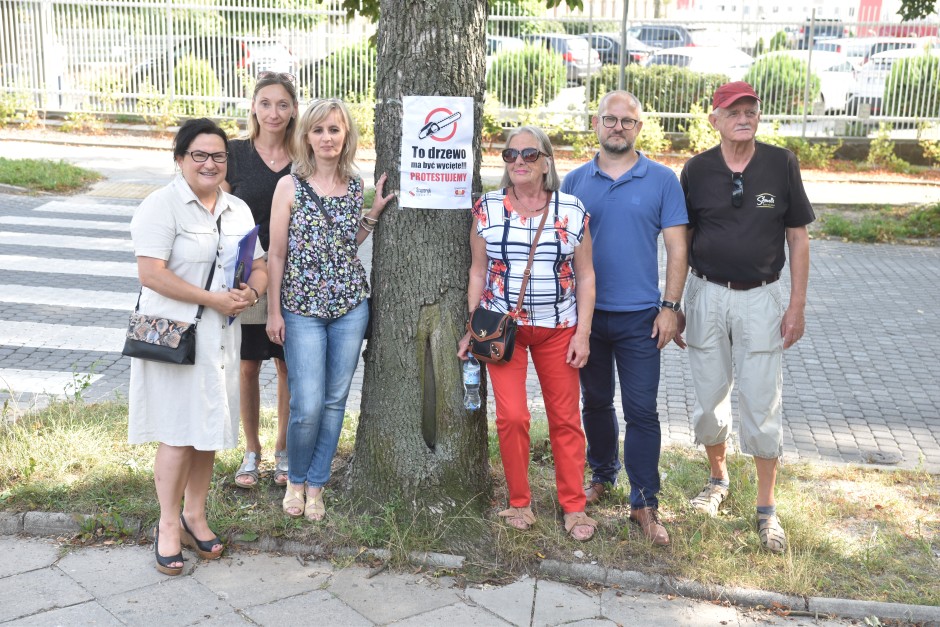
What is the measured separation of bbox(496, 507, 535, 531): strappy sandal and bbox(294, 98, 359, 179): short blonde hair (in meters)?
1.75

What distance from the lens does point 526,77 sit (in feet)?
62.5

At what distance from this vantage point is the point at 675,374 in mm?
8008

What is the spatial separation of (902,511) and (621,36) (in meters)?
14.8

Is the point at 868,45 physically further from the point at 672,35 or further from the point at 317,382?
the point at 317,382

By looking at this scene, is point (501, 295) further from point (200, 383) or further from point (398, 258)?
point (200, 383)

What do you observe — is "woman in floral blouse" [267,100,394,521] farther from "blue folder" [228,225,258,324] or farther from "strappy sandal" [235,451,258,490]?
"strappy sandal" [235,451,258,490]

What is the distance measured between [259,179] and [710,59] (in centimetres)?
1561

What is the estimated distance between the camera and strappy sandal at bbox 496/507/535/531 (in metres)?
4.78

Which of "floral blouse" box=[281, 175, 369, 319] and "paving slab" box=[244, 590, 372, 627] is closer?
"paving slab" box=[244, 590, 372, 627]

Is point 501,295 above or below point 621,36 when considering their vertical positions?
below

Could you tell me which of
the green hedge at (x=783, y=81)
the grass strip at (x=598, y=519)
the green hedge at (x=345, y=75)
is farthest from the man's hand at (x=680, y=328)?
the green hedge at (x=345, y=75)

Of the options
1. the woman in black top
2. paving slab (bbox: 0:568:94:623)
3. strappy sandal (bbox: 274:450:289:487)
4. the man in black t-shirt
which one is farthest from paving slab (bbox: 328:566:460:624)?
the man in black t-shirt

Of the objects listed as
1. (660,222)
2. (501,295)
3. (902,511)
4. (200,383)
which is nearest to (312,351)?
(200,383)

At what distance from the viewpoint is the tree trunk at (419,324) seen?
4.74m
